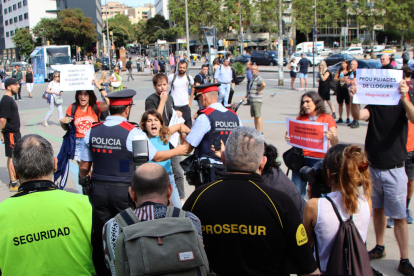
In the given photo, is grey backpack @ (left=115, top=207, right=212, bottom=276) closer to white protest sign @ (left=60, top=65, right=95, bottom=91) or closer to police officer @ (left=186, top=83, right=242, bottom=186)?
police officer @ (left=186, top=83, right=242, bottom=186)

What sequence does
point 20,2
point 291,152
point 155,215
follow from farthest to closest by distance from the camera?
point 20,2 → point 291,152 → point 155,215

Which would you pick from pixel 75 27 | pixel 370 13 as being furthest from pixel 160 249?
pixel 75 27

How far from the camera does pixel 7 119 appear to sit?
7359mm

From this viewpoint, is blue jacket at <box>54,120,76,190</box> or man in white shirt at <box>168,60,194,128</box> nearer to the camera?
blue jacket at <box>54,120,76,190</box>

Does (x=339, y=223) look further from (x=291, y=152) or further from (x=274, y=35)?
(x=274, y=35)

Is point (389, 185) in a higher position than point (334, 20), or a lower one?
lower

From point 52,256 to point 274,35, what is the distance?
84528 mm

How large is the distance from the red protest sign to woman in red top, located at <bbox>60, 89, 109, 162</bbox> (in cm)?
269

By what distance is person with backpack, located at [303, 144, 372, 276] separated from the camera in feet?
8.63

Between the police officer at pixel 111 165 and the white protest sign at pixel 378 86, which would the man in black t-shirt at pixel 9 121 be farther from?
the white protest sign at pixel 378 86

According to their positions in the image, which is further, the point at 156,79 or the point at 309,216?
the point at 156,79

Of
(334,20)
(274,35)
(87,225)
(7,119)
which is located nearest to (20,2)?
(274,35)

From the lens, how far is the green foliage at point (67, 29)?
→ 69.1 metres

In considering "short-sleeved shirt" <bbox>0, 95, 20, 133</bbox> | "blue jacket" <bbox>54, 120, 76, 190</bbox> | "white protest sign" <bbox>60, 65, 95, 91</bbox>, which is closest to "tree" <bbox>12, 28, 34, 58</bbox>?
"short-sleeved shirt" <bbox>0, 95, 20, 133</bbox>
